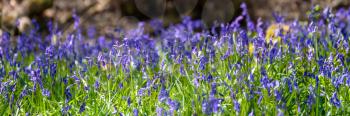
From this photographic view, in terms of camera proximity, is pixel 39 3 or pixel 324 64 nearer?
pixel 324 64

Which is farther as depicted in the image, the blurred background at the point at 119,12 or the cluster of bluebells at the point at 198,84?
the blurred background at the point at 119,12

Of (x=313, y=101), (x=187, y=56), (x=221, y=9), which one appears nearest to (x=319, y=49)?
(x=187, y=56)

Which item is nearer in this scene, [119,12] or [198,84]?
[198,84]

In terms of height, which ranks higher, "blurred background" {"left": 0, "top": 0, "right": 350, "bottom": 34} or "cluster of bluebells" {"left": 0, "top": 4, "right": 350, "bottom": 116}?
Answer: "blurred background" {"left": 0, "top": 0, "right": 350, "bottom": 34}

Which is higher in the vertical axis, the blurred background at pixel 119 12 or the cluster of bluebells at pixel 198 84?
the blurred background at pixel 119 12

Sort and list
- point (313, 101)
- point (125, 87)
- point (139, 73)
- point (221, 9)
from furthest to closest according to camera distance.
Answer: point (221, 9), point (139, 73), point (125, 87), point (313, 101)

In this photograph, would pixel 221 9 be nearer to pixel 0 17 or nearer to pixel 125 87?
pixel 0 17

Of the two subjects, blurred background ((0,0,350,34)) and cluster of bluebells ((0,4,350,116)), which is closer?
cluster of bluebells ((0,4,350,116))

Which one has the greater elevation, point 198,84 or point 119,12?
point 119,12
